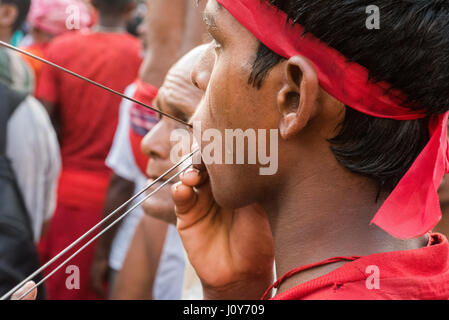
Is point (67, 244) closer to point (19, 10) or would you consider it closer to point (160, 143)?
point (19, 10)

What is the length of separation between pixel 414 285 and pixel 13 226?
144 centimetres

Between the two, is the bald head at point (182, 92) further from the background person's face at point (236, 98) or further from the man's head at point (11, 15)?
the man's head at point (11, 15)

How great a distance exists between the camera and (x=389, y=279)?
97 cm

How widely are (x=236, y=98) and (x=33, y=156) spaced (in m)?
1.70

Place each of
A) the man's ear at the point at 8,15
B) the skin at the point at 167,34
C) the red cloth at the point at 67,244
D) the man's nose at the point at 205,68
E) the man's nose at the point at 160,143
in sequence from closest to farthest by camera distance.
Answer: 1. the man's nose at the point at 205,68
2. the man's nose at the point at 160,143
3. the skin at the point at 167,34
4. the red cloth at the point at 67,244
5. the man's ear at the point at 8,15

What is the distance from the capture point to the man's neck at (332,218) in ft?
3.46

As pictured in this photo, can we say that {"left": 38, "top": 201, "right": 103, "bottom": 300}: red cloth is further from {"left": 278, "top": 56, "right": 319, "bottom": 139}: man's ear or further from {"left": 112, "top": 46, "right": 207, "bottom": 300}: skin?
{"left": 278, "top": 56, "right": 319, "bottom": 139}: man's ear

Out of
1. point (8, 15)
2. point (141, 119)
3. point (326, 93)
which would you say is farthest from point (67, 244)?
point (326, 93)

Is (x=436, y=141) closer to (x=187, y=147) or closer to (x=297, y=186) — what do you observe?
(x=297, y=186)

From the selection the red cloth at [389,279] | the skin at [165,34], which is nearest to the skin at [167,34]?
the skin at [165,34]

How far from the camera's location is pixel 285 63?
1.01 meters

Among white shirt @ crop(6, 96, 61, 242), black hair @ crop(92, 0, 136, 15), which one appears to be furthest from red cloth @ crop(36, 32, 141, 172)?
white shirt @ crop(6, 96, 61, 242)

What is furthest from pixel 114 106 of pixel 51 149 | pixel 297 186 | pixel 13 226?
pixel 297 186

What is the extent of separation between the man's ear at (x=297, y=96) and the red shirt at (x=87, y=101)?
248cm
